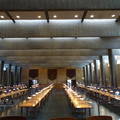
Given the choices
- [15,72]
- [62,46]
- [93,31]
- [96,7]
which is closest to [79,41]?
[62,46]

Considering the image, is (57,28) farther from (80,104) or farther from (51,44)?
(80,104)

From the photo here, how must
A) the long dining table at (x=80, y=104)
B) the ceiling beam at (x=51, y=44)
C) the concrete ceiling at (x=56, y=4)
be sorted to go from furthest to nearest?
the ceiling beam at (x=51, y=44), the long dining table at (x=80, y=104), the concrete ceiling at (x=56, y=4)

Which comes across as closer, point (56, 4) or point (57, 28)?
point (56, 4)

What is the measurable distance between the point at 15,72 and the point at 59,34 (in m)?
36.8

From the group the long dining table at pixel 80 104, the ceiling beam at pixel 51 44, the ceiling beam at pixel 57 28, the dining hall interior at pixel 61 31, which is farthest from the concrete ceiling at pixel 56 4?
the ceiling beam at pixel 51 44

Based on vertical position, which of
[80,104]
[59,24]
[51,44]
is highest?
[59,24]

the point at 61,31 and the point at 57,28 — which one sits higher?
the point at 57,28

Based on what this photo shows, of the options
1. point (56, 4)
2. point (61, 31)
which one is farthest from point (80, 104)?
point (61, 31)

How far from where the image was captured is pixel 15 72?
49844 mm

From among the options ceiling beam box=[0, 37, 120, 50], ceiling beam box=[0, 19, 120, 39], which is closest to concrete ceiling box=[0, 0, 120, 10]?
ceiling beam box=[0, 19, 120, 39]

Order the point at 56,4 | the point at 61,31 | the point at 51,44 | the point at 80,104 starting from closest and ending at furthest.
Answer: the point at 56,4
the point at 80,104
the point at 61,31
the point at 51,44

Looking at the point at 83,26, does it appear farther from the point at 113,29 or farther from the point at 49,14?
the point at 49,14

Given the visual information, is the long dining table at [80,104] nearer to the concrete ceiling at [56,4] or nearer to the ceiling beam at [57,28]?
the ceiling beam at [57,28]

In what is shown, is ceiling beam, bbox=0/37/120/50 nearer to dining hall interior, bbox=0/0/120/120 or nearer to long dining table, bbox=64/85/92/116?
dining hall interior, bbox=0/0/120/120
